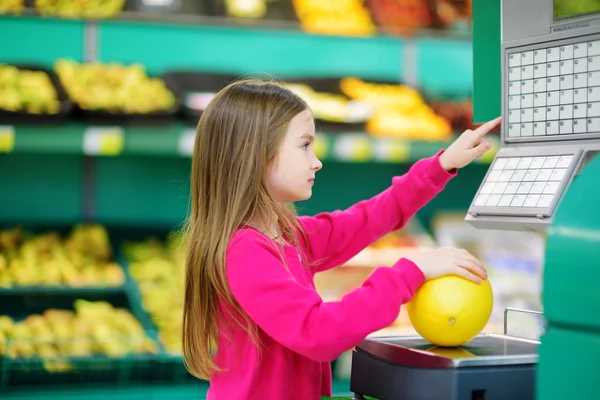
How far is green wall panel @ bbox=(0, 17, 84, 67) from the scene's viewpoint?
4094mm

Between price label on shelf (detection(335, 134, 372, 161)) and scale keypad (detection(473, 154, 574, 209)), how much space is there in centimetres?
215

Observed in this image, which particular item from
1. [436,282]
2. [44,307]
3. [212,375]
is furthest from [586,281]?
[44,307]

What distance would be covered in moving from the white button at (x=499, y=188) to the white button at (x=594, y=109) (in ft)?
0.68

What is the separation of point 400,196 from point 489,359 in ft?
2.57

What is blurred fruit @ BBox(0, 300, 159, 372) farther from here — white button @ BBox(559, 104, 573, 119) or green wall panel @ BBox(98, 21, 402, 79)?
white button @ BBox(559, 104, 573, 119)

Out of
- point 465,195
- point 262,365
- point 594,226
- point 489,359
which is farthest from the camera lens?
point 465,195

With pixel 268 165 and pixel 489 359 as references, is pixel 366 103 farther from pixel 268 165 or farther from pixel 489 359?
pixel 489 359

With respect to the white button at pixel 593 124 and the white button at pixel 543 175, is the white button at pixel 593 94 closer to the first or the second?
the white button at pixel 593 124

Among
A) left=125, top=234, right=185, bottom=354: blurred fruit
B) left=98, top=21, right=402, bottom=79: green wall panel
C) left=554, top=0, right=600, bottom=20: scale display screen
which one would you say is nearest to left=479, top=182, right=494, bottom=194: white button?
left=554, top=0, right=600, bottom=20: scale display screen

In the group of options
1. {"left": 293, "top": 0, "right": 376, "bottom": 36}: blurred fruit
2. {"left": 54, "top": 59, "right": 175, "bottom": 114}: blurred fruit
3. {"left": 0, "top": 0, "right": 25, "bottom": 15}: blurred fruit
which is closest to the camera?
{"left": 54, "top": 59, "right": 175, "bottom": 114}: blurred fruit

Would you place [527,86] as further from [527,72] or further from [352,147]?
[352,147]

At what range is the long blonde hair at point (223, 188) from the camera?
1.79 meters

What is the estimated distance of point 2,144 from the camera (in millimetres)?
3436

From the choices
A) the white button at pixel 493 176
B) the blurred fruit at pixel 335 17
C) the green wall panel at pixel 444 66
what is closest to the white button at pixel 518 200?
the white button at pixel 493 176
